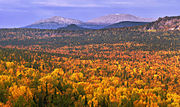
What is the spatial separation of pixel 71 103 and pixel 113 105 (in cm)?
738

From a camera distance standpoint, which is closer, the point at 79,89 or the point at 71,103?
the point at 71,103

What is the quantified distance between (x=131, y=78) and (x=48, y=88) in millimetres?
127328

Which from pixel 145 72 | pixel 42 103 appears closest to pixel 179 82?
pixel 145 72

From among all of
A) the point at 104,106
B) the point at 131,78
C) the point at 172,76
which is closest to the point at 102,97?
the point at 104,106

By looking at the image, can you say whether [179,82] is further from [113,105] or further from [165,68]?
[113,105]

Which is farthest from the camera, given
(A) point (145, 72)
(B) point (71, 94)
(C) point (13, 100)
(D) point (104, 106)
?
(A) point (145, 72)

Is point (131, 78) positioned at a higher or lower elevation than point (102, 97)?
lower

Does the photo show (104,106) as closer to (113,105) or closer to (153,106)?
(113,105)

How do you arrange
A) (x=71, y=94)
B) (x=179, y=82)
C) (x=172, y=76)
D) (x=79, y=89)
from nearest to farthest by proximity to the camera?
(x=71, y=94) < (x=79, y=89) < (x=179, y=82) < (x=172, y=76)

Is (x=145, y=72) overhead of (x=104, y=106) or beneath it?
beneath

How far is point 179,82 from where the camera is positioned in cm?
14988

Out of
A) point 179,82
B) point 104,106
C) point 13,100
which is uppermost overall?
point 13,100

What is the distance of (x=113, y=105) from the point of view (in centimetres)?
2939

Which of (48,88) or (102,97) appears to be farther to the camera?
(48,88)
